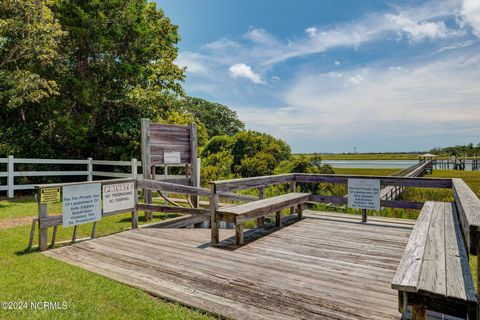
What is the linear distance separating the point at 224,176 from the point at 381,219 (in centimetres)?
1093

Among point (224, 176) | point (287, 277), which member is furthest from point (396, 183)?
point (224, 176)

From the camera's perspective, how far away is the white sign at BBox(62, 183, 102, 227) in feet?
17.3

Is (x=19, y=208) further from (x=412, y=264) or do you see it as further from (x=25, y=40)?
(x=412, y=264)

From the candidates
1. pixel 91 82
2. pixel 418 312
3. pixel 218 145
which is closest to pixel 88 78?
pixel 91 82

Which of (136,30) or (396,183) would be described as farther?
(136,30)

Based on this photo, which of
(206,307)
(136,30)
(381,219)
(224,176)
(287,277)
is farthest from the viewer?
(224,176)

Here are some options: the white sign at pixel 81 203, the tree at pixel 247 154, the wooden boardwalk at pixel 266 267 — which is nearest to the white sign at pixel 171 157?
the wooden boardwalk at pixel 266 267

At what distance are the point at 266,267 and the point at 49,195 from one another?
3.65 metres

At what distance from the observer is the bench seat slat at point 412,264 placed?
7.15 feet

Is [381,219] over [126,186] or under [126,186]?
under

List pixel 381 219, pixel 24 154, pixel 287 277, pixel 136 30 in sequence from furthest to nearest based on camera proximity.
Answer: pixel 136 30 → pixel 24 154 → pixel 381 219 → pixel 287 277

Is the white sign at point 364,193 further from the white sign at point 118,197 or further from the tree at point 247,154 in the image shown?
the tree at point 247,154

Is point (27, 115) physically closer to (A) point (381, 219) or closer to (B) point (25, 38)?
(B) point (25, 38)

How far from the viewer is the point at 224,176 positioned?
17.4 m
